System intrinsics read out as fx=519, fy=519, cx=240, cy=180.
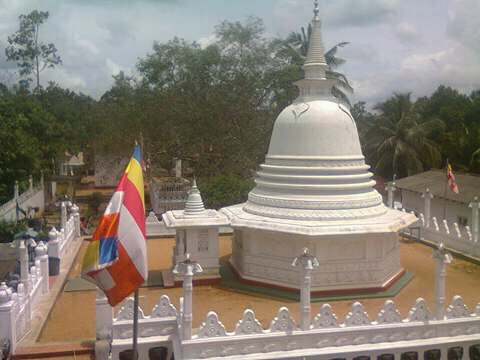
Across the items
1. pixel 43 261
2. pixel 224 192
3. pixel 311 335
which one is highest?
pixel 224 192

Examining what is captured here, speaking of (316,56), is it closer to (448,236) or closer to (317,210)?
(317,210)

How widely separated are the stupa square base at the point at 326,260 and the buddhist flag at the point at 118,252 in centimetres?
933

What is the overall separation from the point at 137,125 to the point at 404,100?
25340 mm

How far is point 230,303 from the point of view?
53.5 feet

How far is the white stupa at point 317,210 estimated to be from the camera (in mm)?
17047

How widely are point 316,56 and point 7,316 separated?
1365cm

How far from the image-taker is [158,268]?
2089 centimetres

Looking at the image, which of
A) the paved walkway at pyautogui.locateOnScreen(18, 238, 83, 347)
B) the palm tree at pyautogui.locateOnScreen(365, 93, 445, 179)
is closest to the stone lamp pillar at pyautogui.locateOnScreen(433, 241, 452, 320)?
the paved walkway at pyautogui.locateOnScreen(18, 238, 83, 347)

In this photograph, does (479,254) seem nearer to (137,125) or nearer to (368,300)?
(368,300)

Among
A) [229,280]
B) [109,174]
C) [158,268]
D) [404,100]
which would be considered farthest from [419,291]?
[109,174]

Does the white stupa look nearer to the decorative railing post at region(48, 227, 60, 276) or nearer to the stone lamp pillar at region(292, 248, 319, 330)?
the stone lamp pillar at region(292, 248, 319, 330)

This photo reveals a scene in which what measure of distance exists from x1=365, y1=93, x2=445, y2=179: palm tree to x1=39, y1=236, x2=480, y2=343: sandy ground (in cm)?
2645

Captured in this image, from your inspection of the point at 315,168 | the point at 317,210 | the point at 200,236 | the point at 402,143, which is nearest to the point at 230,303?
the point at 200,236

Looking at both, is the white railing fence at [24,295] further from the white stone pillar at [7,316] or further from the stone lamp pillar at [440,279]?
the stone lamp pillar at [440,279]
